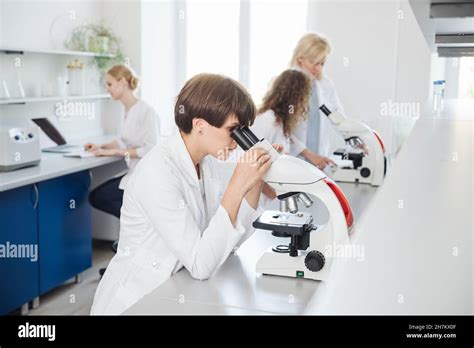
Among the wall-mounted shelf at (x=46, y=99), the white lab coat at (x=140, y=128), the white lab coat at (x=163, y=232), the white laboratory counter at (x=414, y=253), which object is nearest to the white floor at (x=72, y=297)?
the white lab coat at (x=140, y=128)

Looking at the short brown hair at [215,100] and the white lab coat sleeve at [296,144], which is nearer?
the short brown hair at [215,100]

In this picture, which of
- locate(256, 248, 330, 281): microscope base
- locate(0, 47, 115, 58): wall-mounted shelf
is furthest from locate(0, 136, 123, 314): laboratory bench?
locate(256, 248, 330, 281): microscope base

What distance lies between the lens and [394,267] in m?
0.93

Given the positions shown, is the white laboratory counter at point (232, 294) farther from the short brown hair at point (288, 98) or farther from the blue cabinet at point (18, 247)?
the blue cabinet at point (18, 247)

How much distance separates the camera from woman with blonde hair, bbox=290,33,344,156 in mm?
3576

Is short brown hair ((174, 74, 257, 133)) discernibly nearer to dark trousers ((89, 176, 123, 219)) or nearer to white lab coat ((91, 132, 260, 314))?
white lab coat ((91, 132, 260, 314))

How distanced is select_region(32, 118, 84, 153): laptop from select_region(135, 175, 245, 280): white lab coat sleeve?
2.65m

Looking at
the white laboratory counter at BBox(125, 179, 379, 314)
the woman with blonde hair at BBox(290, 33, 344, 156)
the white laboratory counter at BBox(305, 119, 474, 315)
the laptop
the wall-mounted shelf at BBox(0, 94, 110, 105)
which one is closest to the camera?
the white laboratory counter at BBox(305, 119, 474, 315)

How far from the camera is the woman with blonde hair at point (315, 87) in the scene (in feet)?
11.7

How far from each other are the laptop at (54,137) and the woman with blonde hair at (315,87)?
171 cm

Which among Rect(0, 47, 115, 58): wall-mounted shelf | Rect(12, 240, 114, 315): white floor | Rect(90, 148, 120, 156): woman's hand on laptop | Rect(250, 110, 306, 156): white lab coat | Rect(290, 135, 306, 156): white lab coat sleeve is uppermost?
Rect(0, 47, 115, 58): wall-mounted shelf

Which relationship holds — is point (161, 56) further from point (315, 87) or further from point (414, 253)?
point (414, 253)

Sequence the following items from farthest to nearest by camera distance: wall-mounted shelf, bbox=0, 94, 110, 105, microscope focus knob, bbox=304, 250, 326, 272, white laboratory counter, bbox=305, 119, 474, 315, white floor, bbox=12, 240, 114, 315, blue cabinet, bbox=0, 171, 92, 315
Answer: wall-mounted shelf, bbox=0, 94, 110, 105
white floor, bbox=12, 240, 114, 315
blue cabinet, bbox=0, 171, 92, 315
microscope focus knob, bbox=304, 250, 326, 272
white laboratory counter, bbox=305, 119, 474, 315

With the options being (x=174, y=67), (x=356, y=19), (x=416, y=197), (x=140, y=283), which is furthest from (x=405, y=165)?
(x=174, y=67)
